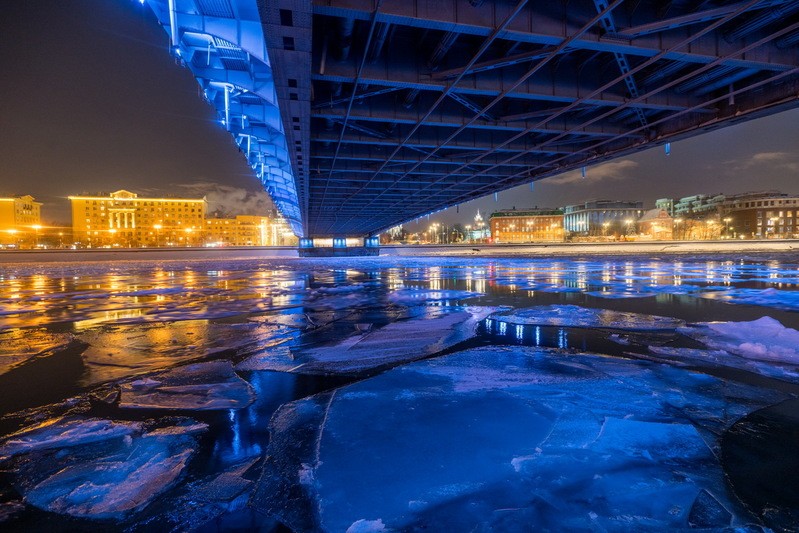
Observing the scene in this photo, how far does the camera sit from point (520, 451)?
92.3 inches

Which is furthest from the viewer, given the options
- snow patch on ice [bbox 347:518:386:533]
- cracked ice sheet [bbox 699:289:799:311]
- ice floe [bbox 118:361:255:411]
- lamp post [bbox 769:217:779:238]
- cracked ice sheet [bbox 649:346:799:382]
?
lamp post [bbox 769:217:779:238]

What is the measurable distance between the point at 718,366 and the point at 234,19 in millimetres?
10720

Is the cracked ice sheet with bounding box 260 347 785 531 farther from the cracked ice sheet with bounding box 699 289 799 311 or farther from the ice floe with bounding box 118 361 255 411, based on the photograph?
the cracked ice sheet with bounding box 699 289 799 311

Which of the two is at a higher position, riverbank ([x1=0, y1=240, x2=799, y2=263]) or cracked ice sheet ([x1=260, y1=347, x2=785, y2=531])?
riverbank ([x1=0, y1=240, x2=799, y2=263])

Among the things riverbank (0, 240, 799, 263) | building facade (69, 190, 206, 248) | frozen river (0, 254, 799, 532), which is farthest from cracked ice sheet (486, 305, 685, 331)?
building facade (69, 190, 206, 248)

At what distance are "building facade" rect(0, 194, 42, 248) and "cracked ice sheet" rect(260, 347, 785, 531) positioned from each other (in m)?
88.1

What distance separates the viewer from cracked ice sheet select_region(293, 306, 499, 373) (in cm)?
430

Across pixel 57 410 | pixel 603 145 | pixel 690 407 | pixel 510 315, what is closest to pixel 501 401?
pixel 690 407

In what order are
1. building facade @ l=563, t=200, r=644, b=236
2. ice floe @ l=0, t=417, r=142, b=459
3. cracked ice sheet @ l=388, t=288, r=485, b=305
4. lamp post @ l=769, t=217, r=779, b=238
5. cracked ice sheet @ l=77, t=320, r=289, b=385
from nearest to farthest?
ice floe @ l=0, t=417, r=142, b=459, cracked ice sheet @ l=77, t=320, r=289, b=385, cracked ice sheet @ l=388, t=288, r=485, b=305, lamp post @ l=769, t=217, r=779, b=238, building facade @ l=563, t=200, r=644, b=236

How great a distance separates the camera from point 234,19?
809 cm

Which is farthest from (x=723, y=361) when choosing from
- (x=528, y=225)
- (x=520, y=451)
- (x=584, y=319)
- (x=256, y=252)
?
(x=528, y=225)

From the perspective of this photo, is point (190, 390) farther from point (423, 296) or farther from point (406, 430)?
point (423, 296)

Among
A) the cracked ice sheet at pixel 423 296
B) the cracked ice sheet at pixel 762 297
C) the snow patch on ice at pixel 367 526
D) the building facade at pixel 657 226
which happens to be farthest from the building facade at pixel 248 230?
the snow patch on ice at pixel 367 526

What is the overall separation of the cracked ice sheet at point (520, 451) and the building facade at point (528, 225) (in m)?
150
